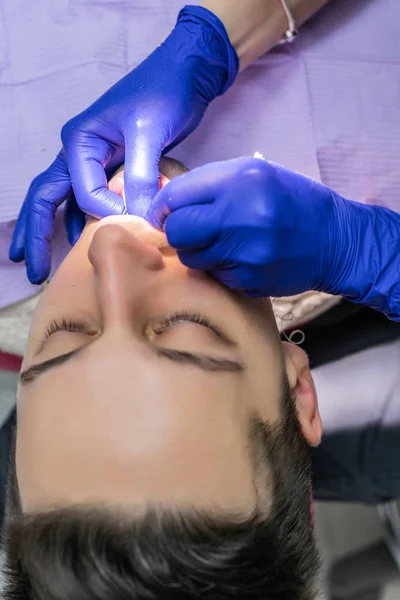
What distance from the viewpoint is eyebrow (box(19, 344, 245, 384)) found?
0.72 metres

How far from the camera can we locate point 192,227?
2.59ft

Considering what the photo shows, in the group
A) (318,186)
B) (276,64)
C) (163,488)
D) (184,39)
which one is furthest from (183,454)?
(276,64)

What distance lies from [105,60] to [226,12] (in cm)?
29

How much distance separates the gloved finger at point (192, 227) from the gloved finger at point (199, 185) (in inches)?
0.7

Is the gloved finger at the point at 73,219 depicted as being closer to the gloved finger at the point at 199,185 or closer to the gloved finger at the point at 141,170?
the gloved finger at the point at 141,170

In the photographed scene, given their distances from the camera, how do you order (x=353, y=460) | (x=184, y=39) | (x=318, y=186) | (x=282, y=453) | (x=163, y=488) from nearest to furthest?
1. (x=163, y=488)
2. (x=282, y=453)
3. (x=318, y=186)
4. (x=184, y=39)
5. (x=353, y=460)

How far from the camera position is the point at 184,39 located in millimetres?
1071

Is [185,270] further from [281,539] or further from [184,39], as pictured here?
[184,39]

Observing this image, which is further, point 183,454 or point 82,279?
point 82,279

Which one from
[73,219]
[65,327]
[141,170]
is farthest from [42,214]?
[65,327]

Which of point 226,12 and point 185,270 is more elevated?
point 226,12

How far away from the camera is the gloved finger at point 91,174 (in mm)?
974

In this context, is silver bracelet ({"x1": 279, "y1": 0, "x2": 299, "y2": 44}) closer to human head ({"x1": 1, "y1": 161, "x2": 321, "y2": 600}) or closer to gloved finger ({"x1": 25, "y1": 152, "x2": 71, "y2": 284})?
gloved finger ({"x1": 25, "y1": 152, "x2": 71, "y2": 284})

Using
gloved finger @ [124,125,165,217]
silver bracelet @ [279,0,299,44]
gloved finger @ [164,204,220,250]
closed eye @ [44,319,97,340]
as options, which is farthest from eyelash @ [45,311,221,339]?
silver bracelet @ [279,0,299,44]
